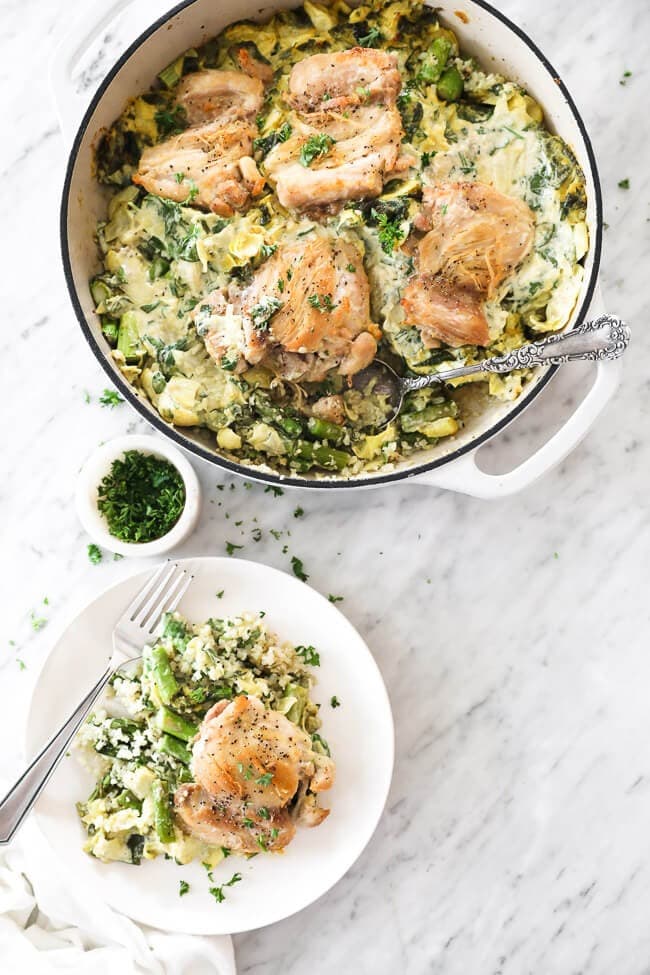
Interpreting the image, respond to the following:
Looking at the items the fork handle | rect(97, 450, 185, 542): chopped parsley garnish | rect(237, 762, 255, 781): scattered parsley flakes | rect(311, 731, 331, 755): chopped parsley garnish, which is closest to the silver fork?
the fork handle

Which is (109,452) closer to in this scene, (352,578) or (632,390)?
(352,578)

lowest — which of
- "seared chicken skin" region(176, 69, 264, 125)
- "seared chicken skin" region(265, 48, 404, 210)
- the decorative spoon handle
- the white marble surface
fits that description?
the white marble surface

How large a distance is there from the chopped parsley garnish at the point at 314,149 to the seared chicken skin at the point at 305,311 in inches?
8.5

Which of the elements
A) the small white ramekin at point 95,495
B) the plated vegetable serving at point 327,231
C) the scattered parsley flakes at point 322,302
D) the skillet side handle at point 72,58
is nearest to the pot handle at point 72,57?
the skillet side handle at point 72,58

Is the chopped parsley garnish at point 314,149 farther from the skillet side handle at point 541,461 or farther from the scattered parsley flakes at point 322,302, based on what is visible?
Answer: the skillet side handle at point 541,461

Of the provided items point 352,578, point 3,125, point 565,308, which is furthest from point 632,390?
point 3,125

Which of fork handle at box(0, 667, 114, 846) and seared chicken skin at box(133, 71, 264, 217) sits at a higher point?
seared chicken skin at box(133, 71, 264, 217)

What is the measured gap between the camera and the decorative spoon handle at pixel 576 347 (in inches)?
92.9

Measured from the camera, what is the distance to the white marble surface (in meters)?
2.93

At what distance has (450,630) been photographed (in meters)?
2.96

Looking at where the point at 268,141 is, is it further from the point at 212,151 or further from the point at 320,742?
the point at 320,742

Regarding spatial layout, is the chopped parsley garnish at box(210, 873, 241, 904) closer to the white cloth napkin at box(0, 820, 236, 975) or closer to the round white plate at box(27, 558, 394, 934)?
the round white plate at box(27, 558, 394, 934)

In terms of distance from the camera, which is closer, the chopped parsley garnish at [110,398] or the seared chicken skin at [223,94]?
the seared chicken skin at [223,94]

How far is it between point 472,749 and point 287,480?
46.8 inches
